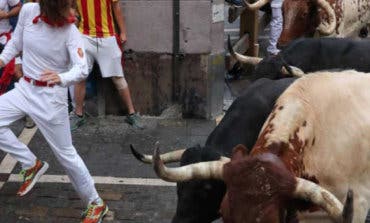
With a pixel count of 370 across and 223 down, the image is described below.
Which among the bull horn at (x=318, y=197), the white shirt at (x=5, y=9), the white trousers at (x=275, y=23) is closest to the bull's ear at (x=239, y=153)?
the bull horn at (x=318, y=197)

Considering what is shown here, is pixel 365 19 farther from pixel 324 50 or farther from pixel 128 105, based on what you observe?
pixel 128 105

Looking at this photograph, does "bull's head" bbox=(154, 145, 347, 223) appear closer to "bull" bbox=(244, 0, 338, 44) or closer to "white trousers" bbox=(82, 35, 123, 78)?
"white trousers" bbox=(82, 35, 123, 78)

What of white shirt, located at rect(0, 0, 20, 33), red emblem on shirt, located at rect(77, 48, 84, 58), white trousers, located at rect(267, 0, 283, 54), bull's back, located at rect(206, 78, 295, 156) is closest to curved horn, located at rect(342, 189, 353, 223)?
bull's back, located at rect(206, 78, 295, 156)

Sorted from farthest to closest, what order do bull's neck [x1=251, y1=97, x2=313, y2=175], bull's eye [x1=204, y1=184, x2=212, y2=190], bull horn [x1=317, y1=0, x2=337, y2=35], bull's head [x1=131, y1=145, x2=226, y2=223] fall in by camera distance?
Answer: bull horn [x1=317, y1=0, x2=337, y2=35]
bull's head [x1=131, y1=145, x2=226, y2=223]
bull's eye [x1=204, y1=184, x2=212, y2=190]
bull's neck [x1=251, y1=97, x2=313, y2=175]

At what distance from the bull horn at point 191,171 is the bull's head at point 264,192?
0.39ft

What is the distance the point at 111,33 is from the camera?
8.20 meters

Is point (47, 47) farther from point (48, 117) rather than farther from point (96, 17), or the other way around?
point (96, 17)

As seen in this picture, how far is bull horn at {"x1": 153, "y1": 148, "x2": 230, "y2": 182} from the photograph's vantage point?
412 centimetres

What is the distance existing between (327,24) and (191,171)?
4668mm

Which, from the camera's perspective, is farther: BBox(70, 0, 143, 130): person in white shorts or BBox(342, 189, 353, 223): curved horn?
BBox(70, 0, 143, 130): person in white shorts

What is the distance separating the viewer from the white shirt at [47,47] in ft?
18.4

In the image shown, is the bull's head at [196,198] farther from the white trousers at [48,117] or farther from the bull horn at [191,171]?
the white trousers at [48,117]

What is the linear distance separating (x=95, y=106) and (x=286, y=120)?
462 cm

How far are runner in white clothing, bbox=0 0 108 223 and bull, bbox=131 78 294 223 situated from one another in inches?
48.2
